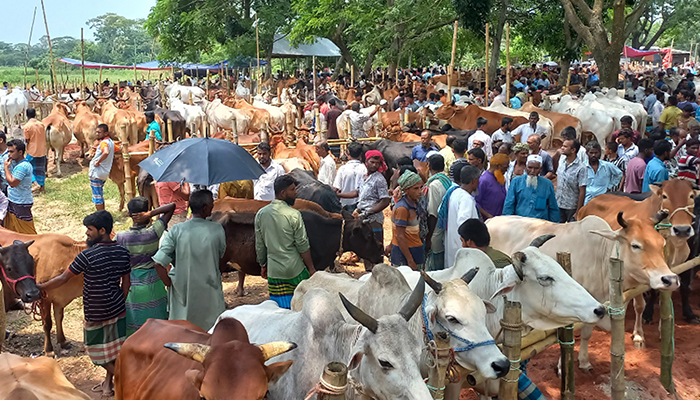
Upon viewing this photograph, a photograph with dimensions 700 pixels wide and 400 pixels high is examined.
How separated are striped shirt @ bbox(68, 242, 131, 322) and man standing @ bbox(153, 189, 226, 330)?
0.30 meters

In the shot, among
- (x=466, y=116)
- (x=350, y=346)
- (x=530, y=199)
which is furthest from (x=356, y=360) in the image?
(x=466, y=116)

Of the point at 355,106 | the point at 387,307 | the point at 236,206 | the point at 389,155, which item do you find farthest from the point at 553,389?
the point at 355,106

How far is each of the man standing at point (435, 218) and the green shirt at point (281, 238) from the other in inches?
53.6

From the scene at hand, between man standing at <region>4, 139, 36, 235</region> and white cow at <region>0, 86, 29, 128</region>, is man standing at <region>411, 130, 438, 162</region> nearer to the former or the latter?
man standing at <region>4, 139, 36, 235</region>

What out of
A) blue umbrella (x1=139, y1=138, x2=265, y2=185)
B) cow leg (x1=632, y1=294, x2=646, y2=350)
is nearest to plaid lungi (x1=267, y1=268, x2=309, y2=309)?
blue umbrella (x1=139, y1=138, x2=265, y2=185)

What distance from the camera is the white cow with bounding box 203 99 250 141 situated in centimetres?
1778

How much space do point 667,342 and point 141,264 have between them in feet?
15.6

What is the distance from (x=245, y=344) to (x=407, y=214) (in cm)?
348

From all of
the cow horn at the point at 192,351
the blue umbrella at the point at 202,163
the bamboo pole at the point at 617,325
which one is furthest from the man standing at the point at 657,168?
the cow horn at the point at 192,351

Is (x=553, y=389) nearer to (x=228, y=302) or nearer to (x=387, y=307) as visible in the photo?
(x=387, y=307)

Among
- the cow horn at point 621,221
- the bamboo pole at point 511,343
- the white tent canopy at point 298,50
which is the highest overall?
the white tent canopy at point 298,50

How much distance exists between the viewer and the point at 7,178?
840 cm

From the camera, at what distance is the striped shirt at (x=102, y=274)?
4953mm

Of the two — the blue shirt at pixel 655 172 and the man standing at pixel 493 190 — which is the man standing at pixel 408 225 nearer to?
the man standing at pixel 493 190
